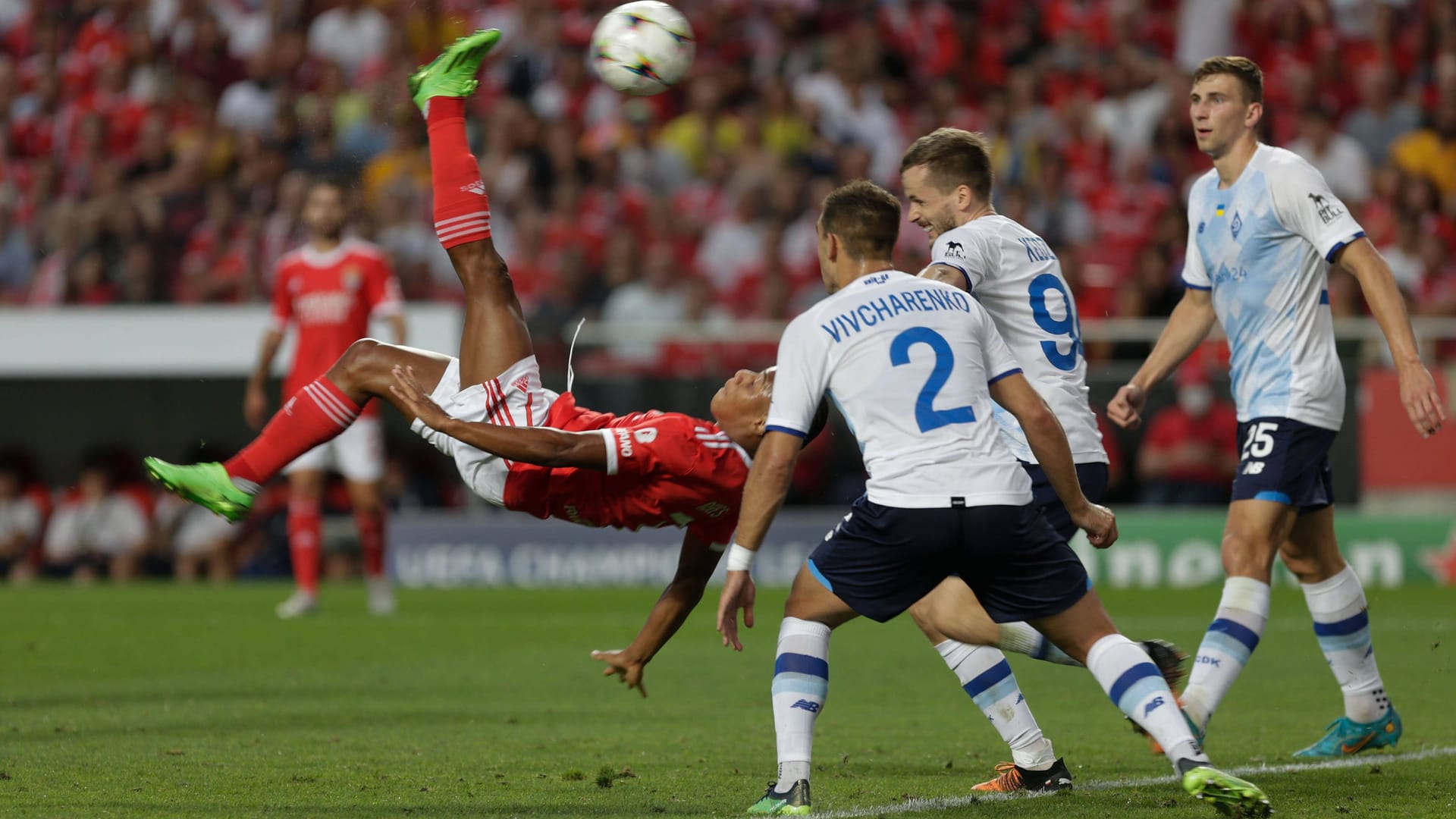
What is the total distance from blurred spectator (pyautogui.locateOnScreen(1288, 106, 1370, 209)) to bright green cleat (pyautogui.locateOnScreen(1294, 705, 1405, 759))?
10246 mm

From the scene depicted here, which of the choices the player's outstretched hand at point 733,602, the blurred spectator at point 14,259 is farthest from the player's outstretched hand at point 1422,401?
the blurred spectator at point 14,259

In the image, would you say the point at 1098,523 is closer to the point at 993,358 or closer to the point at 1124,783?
the point at 993,358

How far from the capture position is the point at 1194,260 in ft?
21.8

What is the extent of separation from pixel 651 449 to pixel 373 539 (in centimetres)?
747

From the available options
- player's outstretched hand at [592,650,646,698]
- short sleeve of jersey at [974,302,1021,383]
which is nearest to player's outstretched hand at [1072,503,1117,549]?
short sleeve of jersey at [974,302,1021,383]

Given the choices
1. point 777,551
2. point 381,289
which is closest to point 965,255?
point 381,289

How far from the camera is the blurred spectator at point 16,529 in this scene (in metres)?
Result: 16.0

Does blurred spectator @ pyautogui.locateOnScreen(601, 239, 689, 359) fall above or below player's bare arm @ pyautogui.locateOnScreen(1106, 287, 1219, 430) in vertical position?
above

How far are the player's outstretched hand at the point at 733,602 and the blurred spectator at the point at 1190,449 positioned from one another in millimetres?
9583

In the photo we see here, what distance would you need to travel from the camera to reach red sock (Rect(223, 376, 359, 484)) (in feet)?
21.1

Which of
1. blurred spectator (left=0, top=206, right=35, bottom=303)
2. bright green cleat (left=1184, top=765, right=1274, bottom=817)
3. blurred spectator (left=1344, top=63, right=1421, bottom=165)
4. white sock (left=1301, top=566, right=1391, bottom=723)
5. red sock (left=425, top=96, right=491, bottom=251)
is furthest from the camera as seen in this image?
blurred spectator (left=0, top=206, right=35, bottom=303)

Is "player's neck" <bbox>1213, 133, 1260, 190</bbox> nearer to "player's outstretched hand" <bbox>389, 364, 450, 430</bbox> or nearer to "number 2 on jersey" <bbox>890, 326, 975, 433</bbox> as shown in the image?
"number 2 on jersey" <bbox>890, 326, 975, 433</bbox>

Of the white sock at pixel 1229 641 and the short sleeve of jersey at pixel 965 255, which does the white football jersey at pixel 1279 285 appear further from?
the short sleeve of jersey at pixel 965 255

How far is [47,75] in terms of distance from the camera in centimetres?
1916
